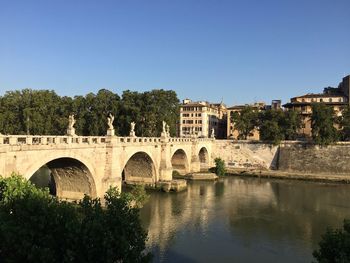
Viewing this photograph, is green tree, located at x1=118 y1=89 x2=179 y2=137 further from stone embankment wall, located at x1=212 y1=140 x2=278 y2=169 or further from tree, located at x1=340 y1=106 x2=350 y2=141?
tree, located at x1=340 y1=106 x2=350 y2=141

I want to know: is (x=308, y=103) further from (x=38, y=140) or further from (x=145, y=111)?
(x=38, y=140)

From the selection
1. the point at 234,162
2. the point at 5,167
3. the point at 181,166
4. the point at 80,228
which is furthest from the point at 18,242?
the point at 234,162

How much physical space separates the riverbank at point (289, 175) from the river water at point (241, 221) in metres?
4.94

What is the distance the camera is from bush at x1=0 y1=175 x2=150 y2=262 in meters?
12.7

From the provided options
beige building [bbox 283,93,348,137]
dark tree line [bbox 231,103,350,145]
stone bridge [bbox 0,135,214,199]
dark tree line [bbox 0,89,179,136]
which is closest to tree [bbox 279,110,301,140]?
dark tree line [bbox 231,103,350,145]

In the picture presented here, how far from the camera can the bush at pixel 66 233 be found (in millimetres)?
12686

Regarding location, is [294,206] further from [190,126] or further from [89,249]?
[190,126]

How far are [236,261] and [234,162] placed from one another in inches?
1814

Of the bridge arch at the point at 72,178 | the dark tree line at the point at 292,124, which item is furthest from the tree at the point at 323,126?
the bridge arch at the point at 72,178

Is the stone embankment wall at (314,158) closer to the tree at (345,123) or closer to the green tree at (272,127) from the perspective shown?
the green tree at (272,127)

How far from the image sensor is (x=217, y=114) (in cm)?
10456

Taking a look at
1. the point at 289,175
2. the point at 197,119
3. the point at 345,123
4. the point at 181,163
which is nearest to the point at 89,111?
the point at 181,163

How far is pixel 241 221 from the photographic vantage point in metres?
31.2

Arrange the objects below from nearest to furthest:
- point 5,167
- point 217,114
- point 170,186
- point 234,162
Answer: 1. point 5,167
2. point 170,186
3. point 234,162
4. point 217,114
